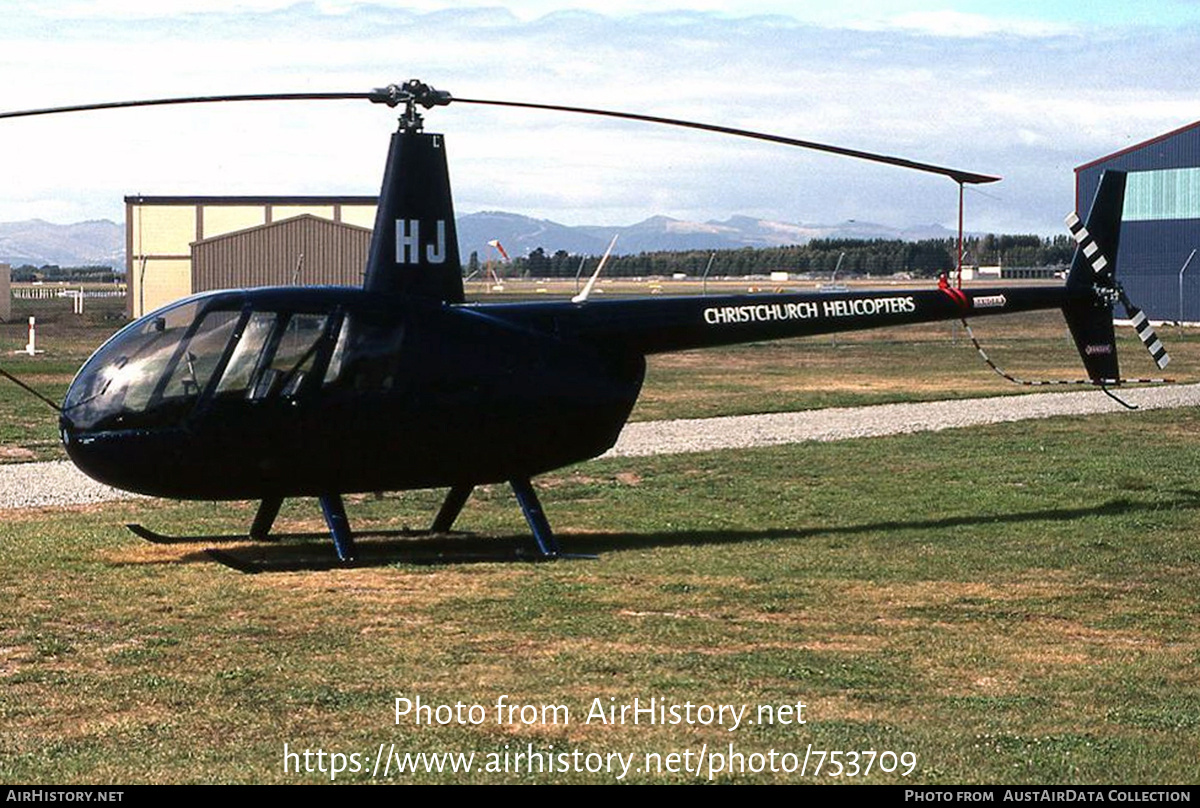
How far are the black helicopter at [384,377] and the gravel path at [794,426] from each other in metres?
5.09

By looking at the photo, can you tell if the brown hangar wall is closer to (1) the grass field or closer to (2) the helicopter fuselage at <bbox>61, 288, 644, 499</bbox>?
(1) the grass field

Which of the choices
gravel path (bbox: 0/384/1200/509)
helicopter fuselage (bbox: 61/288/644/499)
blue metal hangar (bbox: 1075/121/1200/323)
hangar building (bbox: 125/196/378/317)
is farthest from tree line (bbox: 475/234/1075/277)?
helicopter fuselage (bbox: 61/288/644/499)

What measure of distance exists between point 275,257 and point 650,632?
58.8 m

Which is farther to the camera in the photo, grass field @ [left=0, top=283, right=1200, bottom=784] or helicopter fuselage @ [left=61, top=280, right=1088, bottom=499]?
helicopter fuselage @ [left=61, top=280, right=1088, bottom=499]

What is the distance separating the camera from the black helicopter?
13.6 metres

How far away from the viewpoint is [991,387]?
3588cm

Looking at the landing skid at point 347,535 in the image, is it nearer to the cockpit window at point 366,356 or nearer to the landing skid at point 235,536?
the landing skid at point 235,536

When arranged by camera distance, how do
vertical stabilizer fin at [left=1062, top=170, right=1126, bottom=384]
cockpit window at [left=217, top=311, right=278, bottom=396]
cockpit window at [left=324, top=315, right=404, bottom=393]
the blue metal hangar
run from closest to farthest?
cockpit window at [left=217, top=311, right=278, bottom=396], cockpit window at [left=324, top=315, right=404, bottom=393], vertical stabilizer fin at [left=1062, top=170, right=1126, bottom=384], the blue metal hangar

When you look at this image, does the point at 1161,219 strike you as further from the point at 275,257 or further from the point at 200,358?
the point at 200,358

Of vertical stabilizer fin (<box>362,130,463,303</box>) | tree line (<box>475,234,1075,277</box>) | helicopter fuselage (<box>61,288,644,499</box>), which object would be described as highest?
vertical stabilizer fin (<box>362,130,463,303</box>)

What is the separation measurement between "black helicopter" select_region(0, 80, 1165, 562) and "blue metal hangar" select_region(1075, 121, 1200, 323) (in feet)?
190

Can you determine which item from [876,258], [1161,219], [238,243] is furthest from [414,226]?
[876,258]

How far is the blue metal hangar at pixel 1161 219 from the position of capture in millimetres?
69688
